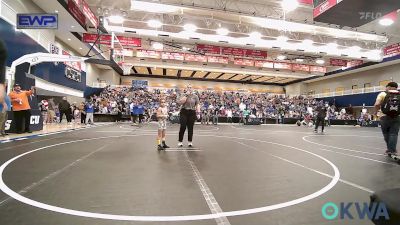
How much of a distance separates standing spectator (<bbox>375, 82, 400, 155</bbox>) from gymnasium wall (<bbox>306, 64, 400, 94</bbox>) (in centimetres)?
3112

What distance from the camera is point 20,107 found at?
966cm

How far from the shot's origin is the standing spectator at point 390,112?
6.01 m

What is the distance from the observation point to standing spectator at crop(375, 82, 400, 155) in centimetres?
601

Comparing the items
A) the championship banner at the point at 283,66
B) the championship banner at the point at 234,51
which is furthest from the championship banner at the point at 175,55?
the championship banner at the point at 283,66

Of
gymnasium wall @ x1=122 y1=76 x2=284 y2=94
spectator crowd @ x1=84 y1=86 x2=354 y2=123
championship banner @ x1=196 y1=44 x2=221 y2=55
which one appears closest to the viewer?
championship banner @ x1=196 y1=44 x2=221 y2=55

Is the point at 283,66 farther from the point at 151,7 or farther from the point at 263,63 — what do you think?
the point at 151,7

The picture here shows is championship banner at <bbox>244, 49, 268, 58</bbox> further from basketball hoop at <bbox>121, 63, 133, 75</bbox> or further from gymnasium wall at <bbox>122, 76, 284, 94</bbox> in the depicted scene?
gymnasium wall at <bbox>122, 76, 284, 94</bbox>

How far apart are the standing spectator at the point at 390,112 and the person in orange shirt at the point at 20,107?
10813mm

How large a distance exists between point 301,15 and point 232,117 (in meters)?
11.8

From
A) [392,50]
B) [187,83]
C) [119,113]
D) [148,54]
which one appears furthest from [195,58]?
[187,83]

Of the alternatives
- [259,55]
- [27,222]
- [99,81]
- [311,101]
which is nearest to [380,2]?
[27,222]

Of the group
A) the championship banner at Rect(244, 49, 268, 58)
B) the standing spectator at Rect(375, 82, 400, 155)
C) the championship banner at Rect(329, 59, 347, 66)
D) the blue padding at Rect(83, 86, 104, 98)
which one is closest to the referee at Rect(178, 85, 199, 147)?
the standing spectator at Rect(375, 82, 400, 155)

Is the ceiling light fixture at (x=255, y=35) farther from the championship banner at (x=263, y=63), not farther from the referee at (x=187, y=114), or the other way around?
the referee at (x=187, y=114)

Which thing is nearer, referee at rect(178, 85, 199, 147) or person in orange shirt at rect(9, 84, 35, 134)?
referee at rect(178, 85, 199, 147)
